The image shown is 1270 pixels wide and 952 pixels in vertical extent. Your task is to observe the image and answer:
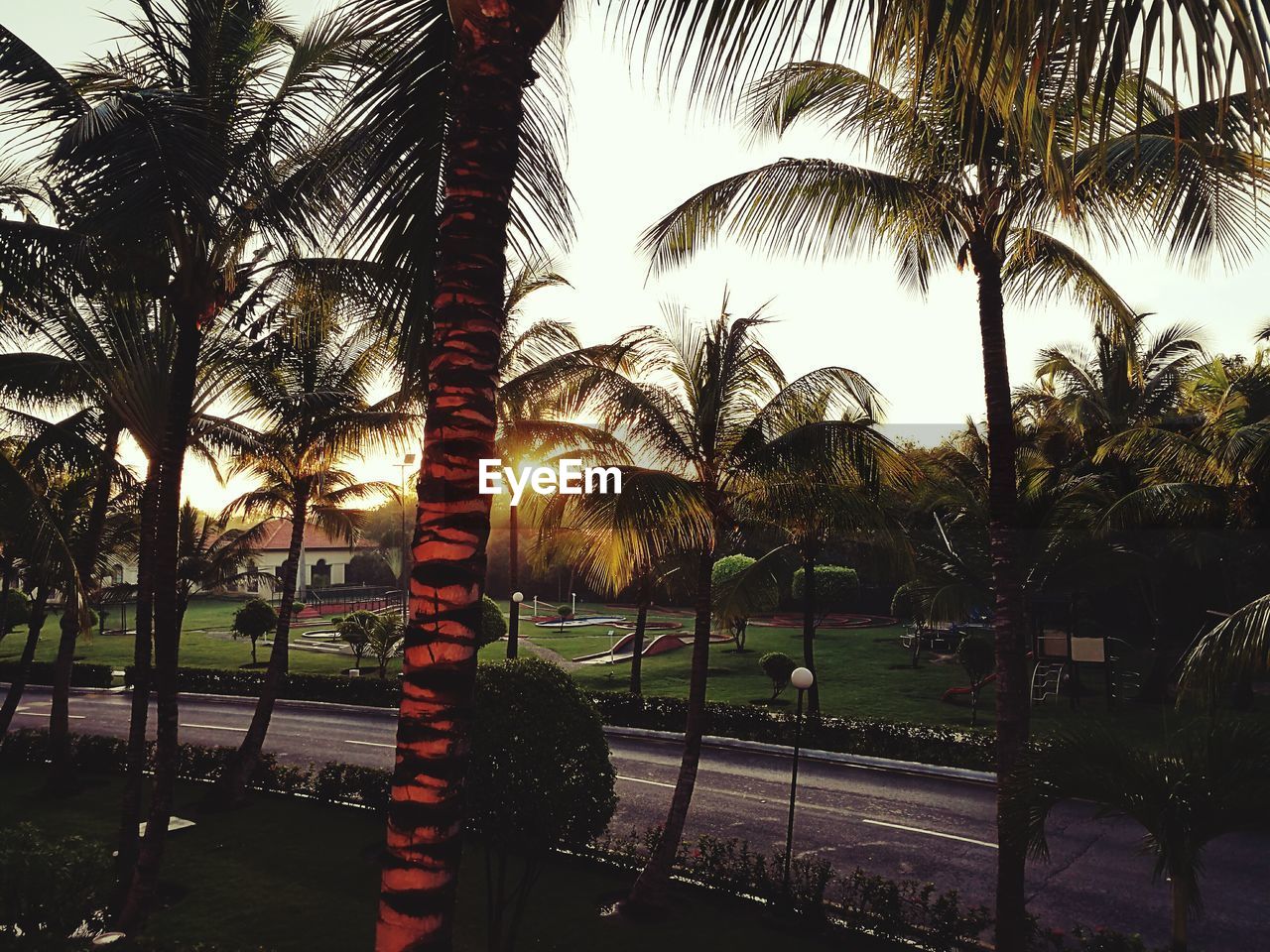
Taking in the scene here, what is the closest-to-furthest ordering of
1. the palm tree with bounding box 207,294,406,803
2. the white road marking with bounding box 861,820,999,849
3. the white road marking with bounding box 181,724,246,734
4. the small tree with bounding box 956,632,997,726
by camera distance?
the white road marking with bounding box 861,820,999,849 → the palm tree with bounding box 207,294,406,803 → the small tree with bounding box 956,632,997,726 → the white road marking with bounding box 181,724,246,734

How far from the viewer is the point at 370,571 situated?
67.8m

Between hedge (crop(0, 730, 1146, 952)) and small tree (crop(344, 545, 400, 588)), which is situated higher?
small tree (crop(344, 545, 400, 588))

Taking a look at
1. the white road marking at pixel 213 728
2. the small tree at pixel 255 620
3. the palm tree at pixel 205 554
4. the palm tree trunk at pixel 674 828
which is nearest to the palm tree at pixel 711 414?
the palm tree trunk at pixel 674 828

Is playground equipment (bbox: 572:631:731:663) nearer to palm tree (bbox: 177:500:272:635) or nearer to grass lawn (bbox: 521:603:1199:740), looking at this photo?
grass lawn (bbox: 521:603:1199:740)

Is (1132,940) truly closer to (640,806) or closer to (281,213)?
(640,806)

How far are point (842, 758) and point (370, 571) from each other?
5618 cm

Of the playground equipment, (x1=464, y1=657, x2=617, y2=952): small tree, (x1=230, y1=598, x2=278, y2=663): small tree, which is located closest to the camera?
(x1=464, y1=657, x2=617, y2=952): small tree

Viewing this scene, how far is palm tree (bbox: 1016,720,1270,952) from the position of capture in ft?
22.2

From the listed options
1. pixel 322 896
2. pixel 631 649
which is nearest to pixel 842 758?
pixel 322 896

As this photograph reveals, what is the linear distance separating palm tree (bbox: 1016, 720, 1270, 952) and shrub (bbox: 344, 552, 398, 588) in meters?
62.8

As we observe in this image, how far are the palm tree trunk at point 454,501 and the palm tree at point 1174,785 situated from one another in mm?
5442

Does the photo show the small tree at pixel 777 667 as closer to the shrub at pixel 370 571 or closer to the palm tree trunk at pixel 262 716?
the palm tree trunk at pixel 262 716

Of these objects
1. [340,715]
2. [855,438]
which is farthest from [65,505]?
[855,438]

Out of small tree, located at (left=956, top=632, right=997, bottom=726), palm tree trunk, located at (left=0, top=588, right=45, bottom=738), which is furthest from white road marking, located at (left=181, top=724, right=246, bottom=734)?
small tree, located at (left=956, top=632, right=997, bottom=726)
